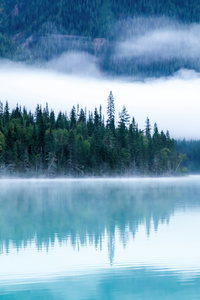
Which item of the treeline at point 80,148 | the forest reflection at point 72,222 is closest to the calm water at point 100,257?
the forest reflection at point 72,222

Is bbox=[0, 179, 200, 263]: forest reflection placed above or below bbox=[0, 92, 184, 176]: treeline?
below

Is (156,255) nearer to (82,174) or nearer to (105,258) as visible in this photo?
(105,258)

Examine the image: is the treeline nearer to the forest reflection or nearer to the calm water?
the forest reflection

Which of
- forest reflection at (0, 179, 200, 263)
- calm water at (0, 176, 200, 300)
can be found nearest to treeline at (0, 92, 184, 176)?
forest reflection at (0, 179, 200, 263)

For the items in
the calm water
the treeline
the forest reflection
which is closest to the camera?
the calm water

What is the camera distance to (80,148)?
111 m

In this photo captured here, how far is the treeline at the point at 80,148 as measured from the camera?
340 feet

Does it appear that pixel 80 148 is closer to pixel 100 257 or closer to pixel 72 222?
pixel 72 222

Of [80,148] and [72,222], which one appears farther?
[80,148]

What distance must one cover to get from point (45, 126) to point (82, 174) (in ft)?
50.6

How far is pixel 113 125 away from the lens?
5217 inches

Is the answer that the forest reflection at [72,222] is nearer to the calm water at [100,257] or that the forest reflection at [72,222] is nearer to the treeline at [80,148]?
the calm water at [100,257]

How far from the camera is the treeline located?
10350 centimetres

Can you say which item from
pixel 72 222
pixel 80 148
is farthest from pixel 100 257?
pixel 80 148
